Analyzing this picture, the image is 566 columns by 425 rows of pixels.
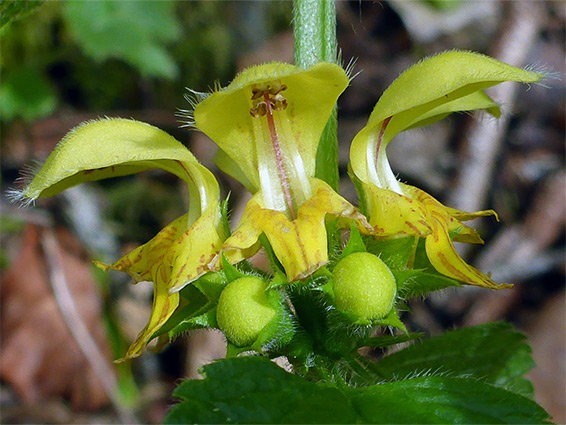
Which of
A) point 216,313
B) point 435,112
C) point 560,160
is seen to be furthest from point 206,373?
point 560,160

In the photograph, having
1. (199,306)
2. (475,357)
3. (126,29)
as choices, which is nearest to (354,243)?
(199,306)

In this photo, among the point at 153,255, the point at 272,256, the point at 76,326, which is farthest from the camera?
the point at 76,326

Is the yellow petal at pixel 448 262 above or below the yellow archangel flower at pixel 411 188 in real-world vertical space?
below

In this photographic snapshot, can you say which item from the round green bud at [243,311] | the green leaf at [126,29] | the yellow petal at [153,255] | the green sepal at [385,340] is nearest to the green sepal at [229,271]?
the round green bud at [243,311]

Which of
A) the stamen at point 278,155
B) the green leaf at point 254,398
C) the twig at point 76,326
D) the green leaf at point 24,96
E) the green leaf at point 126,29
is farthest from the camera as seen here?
the green leaf at point 24,96

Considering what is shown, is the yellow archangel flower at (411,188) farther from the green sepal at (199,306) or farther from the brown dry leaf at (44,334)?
the brown dry leaf at (44,334)

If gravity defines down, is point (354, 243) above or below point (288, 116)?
below

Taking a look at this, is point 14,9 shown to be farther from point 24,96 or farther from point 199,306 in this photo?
point 24,96

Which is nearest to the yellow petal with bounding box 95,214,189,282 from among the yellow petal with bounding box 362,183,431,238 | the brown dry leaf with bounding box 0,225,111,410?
the yellow petal with bounding box 362,183,431,238
